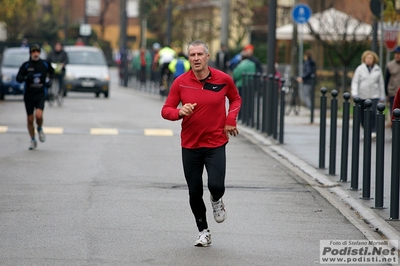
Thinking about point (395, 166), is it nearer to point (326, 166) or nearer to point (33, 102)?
point (326, 166)

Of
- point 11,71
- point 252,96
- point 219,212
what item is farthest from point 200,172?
point 11,71

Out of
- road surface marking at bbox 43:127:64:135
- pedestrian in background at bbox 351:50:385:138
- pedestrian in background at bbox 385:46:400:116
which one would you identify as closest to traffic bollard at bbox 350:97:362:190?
pedestrian in background at bbox 351:50:385:138

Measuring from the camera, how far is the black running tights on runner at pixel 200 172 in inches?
322

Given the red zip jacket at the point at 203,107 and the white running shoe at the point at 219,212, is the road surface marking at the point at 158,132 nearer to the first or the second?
the white running shoe at the point at 219,212

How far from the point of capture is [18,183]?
12125 millimetres

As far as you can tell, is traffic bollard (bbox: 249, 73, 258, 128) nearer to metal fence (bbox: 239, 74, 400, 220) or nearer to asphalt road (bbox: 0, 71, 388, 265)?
metal fence (bbox: 239, 74, 400, 220)

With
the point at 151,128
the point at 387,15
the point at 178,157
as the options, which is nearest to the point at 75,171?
the point at 178,157

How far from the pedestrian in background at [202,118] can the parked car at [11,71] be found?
2263 centimetres

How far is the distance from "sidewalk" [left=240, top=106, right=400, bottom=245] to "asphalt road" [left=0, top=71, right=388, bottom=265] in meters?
0.23

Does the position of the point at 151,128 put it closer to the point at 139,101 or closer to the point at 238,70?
the point at 238,70

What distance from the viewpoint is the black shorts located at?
16406 millimetres

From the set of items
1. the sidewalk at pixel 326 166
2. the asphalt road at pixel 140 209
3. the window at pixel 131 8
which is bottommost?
the asphalt road at pixel 140 209

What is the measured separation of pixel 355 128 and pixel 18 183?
4033mm

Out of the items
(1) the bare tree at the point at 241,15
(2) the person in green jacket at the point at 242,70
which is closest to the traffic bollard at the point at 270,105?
(2) the person in green jacket at the point at 242,70
